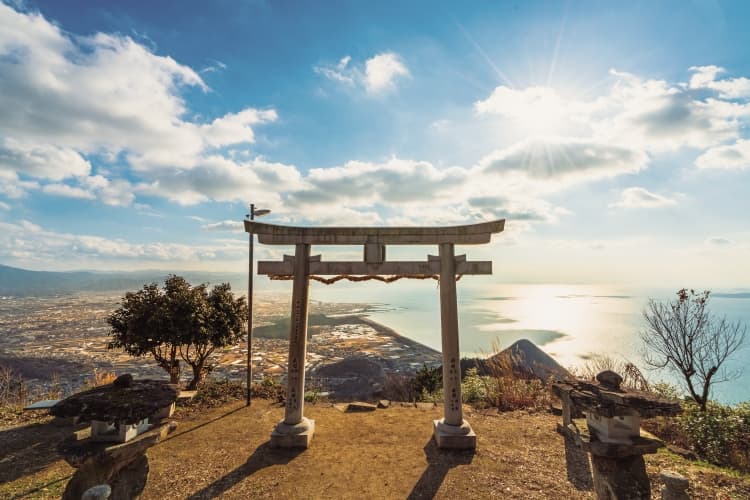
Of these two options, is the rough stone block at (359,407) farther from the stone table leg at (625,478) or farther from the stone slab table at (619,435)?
the stone table leg at (625,478)

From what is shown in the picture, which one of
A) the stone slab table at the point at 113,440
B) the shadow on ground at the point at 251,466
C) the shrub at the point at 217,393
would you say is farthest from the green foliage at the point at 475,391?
the stone slab table at the point at 113,440

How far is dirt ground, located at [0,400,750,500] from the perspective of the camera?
5.37 metres

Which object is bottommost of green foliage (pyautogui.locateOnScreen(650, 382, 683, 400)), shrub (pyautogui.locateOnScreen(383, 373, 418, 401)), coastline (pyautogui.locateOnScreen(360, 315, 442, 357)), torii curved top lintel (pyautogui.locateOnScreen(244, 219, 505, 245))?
coastline (pyautogui.locateOnScreen(360, 315, 442, 357))

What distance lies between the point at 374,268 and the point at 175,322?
6.06 m

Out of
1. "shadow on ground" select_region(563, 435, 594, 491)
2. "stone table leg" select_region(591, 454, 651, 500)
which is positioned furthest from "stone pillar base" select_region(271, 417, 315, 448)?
"stone table leg" select_region(591, 454, 651, 500)

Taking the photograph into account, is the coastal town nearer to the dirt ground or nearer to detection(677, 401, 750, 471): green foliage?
the dirt ground

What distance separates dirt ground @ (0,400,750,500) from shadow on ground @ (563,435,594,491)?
0.02 meters

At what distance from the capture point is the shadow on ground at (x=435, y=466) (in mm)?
5402

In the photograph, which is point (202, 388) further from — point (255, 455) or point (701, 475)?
point (701, 475)

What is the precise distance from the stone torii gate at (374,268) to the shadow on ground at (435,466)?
0.37 m

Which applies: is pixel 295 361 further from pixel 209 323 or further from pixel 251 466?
pixel 209 323

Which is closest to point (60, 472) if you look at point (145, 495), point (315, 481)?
point (145, 495)

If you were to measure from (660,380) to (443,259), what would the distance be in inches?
322

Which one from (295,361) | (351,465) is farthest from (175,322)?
(351,465)
